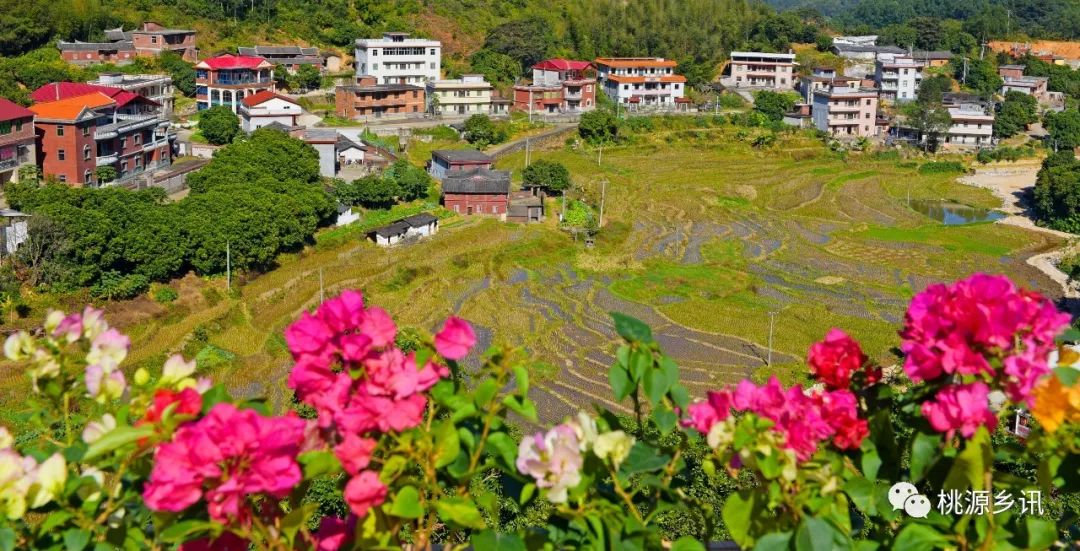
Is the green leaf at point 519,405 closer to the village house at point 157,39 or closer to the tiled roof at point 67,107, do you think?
the tiled roof at point 67,107

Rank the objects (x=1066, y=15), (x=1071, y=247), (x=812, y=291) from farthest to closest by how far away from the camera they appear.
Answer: (x=1066, y=15) < (x=1071, y=247) < (x=812, y=291)

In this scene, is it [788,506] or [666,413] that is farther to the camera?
[666,413]

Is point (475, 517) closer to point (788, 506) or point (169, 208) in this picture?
point (788, 506)

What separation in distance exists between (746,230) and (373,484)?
17.8 m

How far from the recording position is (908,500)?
1841 mm

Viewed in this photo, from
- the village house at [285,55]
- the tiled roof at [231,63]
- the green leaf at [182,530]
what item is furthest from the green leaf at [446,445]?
the village house at [285,55]

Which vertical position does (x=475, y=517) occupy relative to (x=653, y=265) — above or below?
above

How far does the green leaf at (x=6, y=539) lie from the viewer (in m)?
1.45

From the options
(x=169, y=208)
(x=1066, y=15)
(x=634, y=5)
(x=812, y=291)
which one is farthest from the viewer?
(x=1066, y=15)

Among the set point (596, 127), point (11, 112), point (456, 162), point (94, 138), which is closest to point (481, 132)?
point (596, 127)

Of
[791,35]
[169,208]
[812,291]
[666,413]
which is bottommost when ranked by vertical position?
[812,291]

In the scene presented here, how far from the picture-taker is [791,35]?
120 feet

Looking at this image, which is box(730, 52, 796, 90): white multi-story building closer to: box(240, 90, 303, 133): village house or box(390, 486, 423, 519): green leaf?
box(240, 90, 303, 133): village house

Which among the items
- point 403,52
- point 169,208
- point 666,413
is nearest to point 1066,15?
point 403,52
